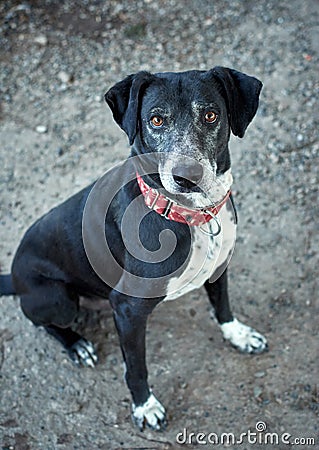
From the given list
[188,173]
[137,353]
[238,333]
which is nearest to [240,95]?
[188,173]

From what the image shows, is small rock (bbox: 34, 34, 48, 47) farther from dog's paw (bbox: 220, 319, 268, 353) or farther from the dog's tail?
dog's paw (bbox: 220, 319, 268, 353)

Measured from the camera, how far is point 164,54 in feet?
18.5

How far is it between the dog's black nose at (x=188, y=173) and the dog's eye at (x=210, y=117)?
260mm

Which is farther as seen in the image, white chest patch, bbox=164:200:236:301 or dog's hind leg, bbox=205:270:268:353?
dog's hind leg, bbox=205:270:268:353

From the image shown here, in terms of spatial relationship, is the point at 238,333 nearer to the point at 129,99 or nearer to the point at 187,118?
the point at 187,118

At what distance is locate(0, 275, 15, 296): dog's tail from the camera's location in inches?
154

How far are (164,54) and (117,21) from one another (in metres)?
0.67

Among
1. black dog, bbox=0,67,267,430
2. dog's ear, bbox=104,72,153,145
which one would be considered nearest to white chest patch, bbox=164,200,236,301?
black dog, bbox=0,67,267,430

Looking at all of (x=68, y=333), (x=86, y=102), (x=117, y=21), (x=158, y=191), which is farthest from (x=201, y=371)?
(x=117, y=21)

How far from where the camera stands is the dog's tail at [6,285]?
12.8ft

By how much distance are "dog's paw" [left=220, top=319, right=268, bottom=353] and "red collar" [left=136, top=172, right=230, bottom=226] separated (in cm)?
104

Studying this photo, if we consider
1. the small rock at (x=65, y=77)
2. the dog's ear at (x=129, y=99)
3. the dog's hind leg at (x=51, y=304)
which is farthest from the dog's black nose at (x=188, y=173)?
the small rock at (x=65, y=77)

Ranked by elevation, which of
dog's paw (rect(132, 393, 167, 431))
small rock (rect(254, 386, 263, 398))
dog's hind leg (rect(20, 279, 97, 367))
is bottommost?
small rock (rect(254, 386, 263, 398))

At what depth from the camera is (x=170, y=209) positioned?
9.82 feet
